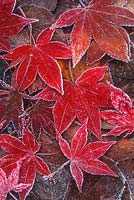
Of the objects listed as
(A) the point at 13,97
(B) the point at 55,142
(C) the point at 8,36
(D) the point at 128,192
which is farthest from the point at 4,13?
(D) the point at 128,192

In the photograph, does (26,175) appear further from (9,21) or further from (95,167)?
(9,21)

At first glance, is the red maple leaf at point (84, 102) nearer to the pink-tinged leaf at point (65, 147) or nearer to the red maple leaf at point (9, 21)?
the pink-tinged leaf at point (65, 147)

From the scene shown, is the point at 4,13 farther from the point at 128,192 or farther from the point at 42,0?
the point at 128,192

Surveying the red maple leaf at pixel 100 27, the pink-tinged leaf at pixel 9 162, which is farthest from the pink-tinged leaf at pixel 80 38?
the pink-tinged leaf at pixel 9 162

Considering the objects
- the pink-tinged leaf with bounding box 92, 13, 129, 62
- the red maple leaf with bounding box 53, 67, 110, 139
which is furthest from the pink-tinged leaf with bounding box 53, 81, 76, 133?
the pink-tinged leaf with bounding box 92, 13, 129, 62

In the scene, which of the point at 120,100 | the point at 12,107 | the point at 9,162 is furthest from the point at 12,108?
the point at 120,100

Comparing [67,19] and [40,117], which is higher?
[67,19]

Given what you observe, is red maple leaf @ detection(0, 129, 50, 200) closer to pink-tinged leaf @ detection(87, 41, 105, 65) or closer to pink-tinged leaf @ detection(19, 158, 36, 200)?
pink-tinged leaf @ detection(19, 158, 36, 200)
